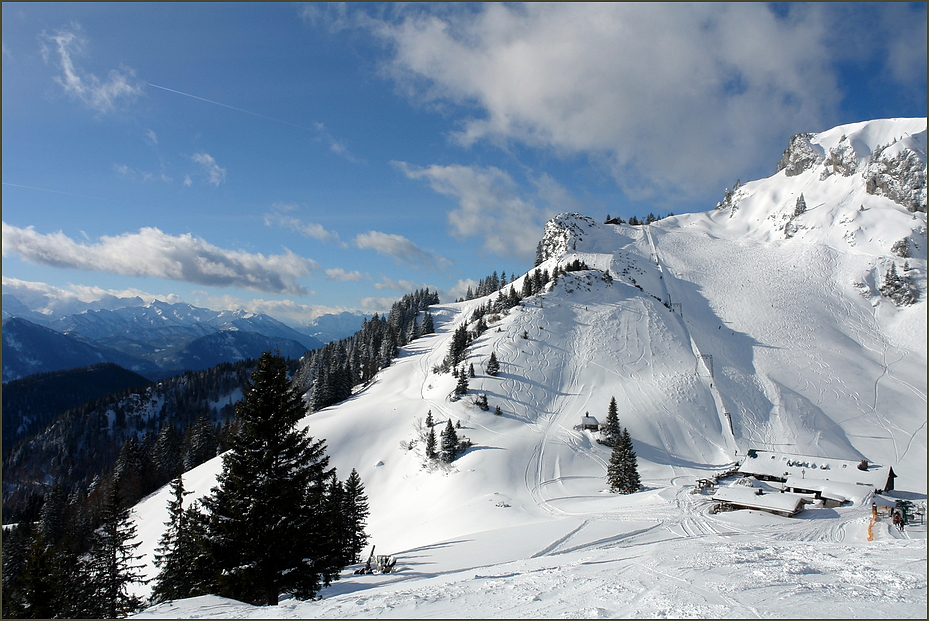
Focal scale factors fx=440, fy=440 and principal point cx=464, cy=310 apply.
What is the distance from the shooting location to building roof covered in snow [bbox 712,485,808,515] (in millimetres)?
29562

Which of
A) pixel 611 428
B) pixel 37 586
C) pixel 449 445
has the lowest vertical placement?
pixel 37 586

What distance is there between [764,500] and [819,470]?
14.5 meters

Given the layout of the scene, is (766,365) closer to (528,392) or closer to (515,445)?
(528,392)

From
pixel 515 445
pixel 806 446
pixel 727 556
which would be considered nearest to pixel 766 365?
pixel 806 446

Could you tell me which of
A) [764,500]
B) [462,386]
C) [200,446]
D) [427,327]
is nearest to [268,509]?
[764,500]

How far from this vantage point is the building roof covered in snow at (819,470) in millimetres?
38156

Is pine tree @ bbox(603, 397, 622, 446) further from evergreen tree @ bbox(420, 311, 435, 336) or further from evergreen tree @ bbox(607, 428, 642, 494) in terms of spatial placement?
evergreen tree @ bbox(420, 311, 435, 336)

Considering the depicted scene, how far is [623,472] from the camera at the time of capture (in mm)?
40406

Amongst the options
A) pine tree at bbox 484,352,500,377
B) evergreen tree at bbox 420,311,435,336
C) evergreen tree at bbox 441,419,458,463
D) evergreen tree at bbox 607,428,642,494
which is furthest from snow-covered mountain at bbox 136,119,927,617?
evergreen tree at bbox 420,311,435,336

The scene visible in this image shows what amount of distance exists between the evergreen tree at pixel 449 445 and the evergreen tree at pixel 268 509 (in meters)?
31.8

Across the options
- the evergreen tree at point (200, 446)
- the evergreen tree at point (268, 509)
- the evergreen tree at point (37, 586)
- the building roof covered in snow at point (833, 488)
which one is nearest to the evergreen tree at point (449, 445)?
the building roof covered in snow at point (833, 488)

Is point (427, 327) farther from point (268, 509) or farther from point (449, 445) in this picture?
point (268, 509)

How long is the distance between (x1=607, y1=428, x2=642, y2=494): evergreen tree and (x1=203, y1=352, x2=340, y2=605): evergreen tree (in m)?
31.3

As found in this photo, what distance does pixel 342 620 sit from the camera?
10398 millimetres
